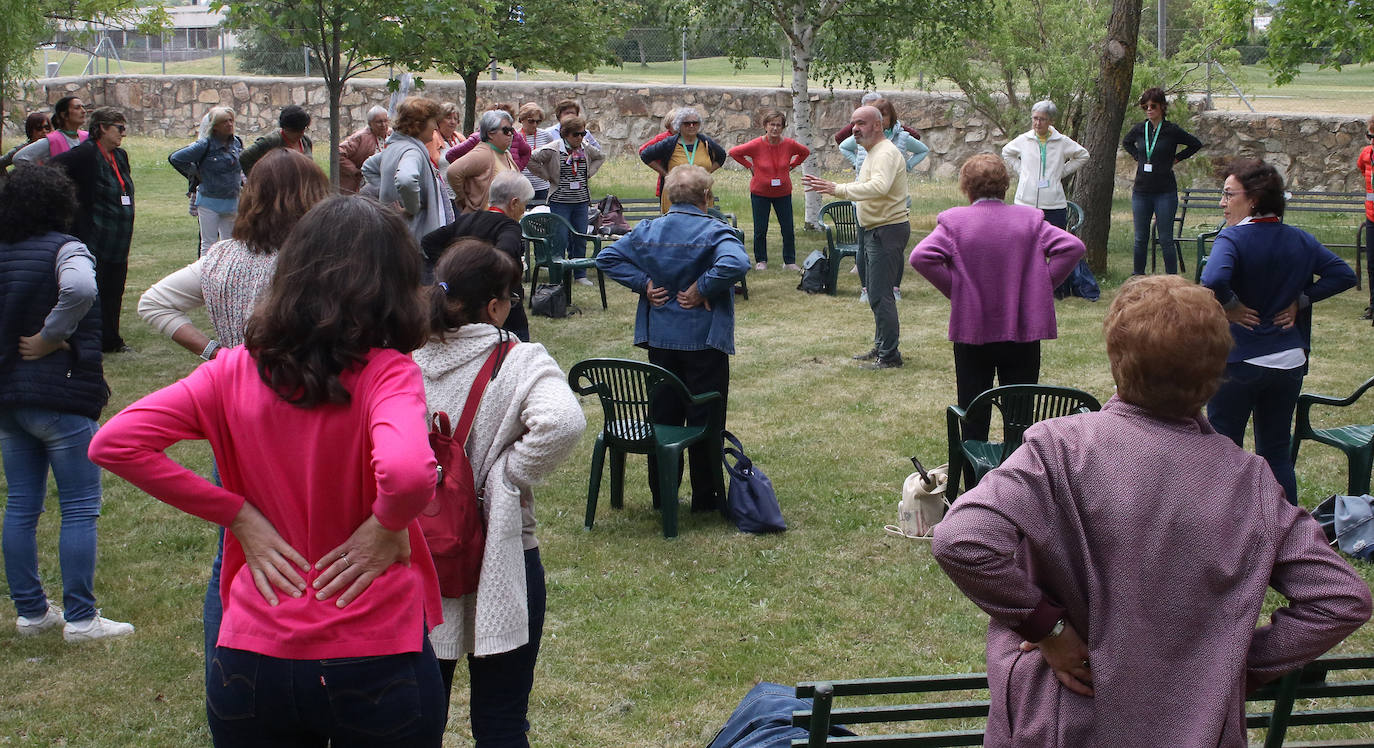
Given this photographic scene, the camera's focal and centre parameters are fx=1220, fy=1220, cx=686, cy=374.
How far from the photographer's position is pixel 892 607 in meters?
4.91

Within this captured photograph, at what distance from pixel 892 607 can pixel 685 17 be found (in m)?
12.4

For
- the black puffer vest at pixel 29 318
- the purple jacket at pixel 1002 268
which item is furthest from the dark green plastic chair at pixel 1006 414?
the black puffer vest at pixel 29 318

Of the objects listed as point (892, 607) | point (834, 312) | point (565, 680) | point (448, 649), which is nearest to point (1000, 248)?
point (892, 607)

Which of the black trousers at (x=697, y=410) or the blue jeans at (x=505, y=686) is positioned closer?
the blue jeans at (x=505, y=686)

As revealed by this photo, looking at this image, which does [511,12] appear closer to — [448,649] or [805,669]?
[805,669]

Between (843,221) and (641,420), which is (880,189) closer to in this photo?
(843,221)

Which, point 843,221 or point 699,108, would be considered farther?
point 699,108

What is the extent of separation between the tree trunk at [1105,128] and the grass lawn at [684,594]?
4.19 m

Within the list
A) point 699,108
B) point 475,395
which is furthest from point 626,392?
point 699,108

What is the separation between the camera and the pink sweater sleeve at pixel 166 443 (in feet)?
6.89

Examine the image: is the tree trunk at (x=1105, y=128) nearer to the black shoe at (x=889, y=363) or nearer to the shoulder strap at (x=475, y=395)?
the black shoe at (x=889, y=363)

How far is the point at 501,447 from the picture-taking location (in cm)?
291

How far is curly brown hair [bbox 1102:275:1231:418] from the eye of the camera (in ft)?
6.67

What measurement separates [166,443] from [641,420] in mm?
3617
